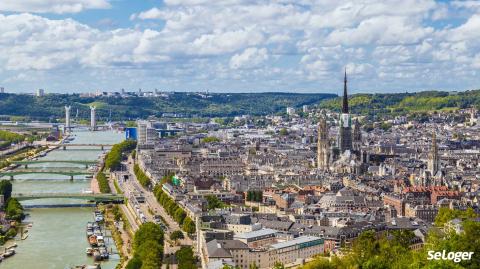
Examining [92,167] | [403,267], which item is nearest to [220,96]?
[92,167]

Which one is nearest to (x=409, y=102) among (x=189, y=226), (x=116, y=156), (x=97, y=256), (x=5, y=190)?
(x=116, y=156)

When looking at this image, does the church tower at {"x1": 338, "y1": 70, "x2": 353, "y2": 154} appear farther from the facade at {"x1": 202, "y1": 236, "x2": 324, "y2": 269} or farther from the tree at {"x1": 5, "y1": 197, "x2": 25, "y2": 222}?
the facade at {"x1": 202, "y1": 236, "x2": 324, "y2": 269}

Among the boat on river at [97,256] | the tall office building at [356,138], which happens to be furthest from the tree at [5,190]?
the tall office building at [356,138]

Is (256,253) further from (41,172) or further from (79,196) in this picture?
(41,172)

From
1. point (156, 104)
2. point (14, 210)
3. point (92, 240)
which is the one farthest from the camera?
point (156, 104)

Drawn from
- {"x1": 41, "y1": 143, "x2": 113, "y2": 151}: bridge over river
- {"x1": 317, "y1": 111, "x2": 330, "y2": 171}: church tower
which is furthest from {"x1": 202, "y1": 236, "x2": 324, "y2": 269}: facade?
{"x1": 41, "y1": 143, "x2": 113, "y2": 151}: bridge over river
